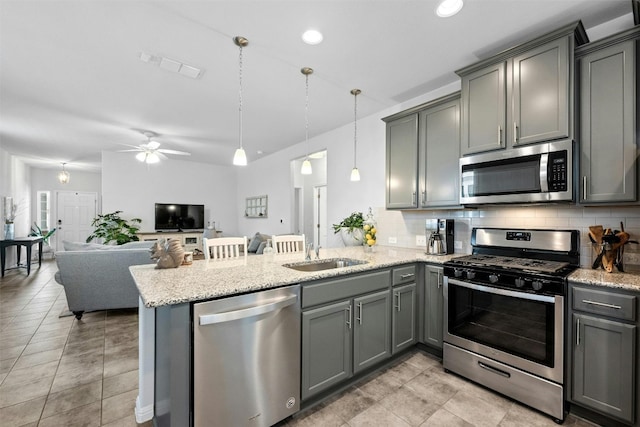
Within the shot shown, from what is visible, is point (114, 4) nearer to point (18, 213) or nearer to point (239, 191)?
point (239, 191)

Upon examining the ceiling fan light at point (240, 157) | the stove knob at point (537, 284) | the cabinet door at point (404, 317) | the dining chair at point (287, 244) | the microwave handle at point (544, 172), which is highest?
the ceiling fan light at point (240, 157)

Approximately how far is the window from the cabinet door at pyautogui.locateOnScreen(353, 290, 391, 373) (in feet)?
35.1

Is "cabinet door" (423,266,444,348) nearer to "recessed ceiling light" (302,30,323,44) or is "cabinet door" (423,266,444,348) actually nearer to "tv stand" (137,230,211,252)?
"recessed ceiling light" (302,30,323,44)

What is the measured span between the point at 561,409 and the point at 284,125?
452 centimetres

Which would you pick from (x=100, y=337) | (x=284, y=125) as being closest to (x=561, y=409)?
(x=100, y=337)

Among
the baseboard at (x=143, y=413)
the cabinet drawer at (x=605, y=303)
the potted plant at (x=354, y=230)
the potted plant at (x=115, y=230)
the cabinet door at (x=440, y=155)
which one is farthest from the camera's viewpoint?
the potted plant at (x=115, y=230)

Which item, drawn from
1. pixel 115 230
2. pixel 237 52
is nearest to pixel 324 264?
pixel 237 52

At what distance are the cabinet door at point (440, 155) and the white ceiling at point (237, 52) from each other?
17.2 inches

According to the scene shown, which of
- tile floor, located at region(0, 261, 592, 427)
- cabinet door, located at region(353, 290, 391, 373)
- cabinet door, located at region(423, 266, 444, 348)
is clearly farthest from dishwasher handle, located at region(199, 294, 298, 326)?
cabinet door, located at region(423, 266, 444, 348)

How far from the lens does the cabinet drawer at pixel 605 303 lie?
162 cm

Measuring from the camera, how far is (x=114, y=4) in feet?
6.72

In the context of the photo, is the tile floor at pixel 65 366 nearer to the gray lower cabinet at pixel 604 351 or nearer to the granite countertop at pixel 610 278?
the gray lower cabinet at pixel 604 351

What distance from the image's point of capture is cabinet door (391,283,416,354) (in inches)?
Answer: 96.7

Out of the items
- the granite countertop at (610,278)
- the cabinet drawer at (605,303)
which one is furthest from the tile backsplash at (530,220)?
the cabinet drawer at (605,303)
